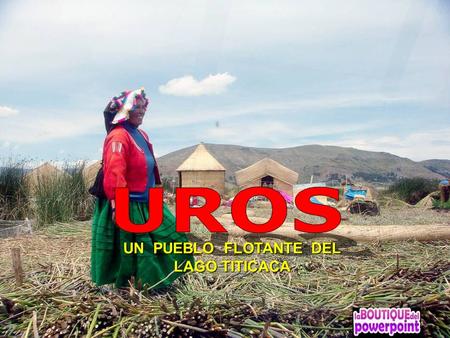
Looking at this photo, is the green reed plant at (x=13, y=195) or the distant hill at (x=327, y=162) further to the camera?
the distant hill at (x=327, y=162)

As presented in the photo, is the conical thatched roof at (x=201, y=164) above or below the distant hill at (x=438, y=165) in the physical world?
below

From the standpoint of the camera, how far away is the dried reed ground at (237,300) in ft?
7.15

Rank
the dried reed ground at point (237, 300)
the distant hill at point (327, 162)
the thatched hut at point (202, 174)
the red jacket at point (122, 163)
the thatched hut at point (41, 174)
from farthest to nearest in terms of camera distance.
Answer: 1. the distant hill at point (327, 162)
2. the thatched hut at point (202, 174)
3. the thatched hut at point (41, 174)
4. the red jacket at point (122, 163)
5. the dried reed ground at point (237, 300)

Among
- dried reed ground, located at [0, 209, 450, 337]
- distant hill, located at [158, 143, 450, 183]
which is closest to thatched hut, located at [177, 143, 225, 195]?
dried reed ground, located at [0, 209, 450, 337]

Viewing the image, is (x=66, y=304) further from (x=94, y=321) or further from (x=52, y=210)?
(x=52, y=210)

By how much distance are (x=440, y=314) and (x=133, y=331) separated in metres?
1.58

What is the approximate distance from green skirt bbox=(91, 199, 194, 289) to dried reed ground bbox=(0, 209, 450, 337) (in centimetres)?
11

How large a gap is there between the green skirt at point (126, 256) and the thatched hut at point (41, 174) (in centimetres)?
415

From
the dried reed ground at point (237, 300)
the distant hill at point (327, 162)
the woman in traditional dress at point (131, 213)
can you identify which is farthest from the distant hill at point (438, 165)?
the woman in traditional dress at point (131, 213)

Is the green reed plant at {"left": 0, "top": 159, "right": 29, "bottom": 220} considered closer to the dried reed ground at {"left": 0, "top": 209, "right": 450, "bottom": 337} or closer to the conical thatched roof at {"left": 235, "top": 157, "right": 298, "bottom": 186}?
the dried reed ground at {"left": 0, "top": 209, "right": 450, "bottom": 337}

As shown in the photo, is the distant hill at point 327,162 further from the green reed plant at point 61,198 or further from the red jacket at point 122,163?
the red jacket at point 122,163

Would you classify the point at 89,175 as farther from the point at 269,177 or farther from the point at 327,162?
the point at 327,162

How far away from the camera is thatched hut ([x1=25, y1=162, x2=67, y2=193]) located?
662 centimetres

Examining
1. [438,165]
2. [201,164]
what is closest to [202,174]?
[201,164]
